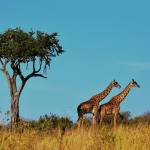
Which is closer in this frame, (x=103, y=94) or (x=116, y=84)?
(x=103, y=94)

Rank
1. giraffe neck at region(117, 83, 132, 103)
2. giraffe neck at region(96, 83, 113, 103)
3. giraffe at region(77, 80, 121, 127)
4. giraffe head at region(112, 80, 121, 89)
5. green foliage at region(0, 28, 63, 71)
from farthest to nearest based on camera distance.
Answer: green foliage at region(0, 28, 63, 71) → giraffe head at region(112, 80, 121, 89) → giraffe neck at region(96, 83, 113, 103) → giraffe neck at region(117, 83, 132, 103) → giraffe at region(77, 80, 121, 127)

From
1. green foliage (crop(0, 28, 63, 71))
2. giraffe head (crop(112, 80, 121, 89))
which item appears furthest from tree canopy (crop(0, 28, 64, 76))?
giraffe head (crop(112, 80, 121, 89))

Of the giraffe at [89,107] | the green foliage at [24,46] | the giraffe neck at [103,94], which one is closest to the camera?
the giraffe at [89,107]

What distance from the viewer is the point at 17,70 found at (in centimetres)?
4506

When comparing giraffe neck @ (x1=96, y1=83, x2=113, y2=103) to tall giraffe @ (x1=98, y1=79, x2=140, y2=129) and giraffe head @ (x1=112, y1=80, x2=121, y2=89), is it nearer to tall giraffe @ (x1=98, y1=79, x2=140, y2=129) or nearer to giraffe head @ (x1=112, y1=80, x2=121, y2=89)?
giraffe head @ (x1=112, y1=80, x2=121, y2=89)

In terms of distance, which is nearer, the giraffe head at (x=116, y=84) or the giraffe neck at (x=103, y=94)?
the giraffe neck at (x=103, y=94)

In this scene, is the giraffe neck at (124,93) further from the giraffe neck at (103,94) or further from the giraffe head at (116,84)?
the giraffe neck at (103,94)

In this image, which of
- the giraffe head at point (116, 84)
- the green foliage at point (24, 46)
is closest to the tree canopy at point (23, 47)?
the green foliage at point (24, 46)

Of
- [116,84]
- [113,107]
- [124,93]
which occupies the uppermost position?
[116,84]

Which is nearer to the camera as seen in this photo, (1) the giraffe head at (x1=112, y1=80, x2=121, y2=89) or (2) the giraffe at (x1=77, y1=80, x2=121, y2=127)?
(2) the giraffe at (x1=77, y1=80, x2=121, y2=127)

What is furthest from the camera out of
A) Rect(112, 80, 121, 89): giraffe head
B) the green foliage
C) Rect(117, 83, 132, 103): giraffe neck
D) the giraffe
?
the green foliage

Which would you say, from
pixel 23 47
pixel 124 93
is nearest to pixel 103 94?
pixel 124 93

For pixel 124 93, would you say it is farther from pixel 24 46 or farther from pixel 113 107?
pixel 24 46

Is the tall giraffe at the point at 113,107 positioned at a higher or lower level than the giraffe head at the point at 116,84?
lower
